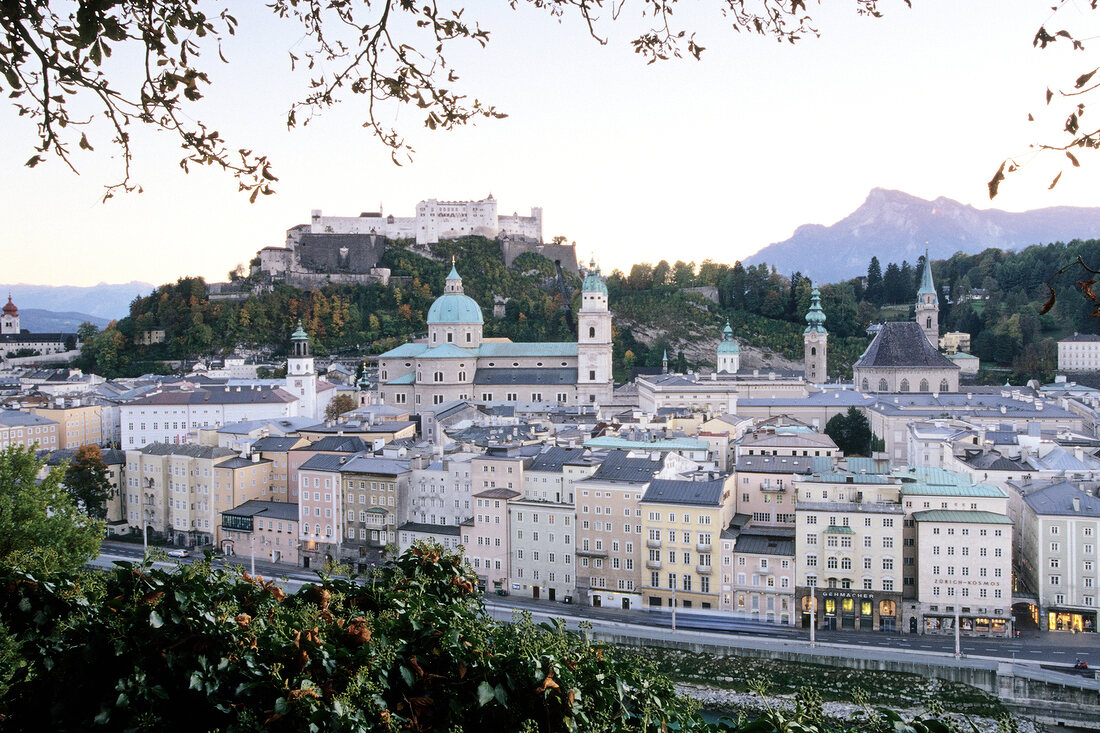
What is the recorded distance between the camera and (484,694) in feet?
19.5

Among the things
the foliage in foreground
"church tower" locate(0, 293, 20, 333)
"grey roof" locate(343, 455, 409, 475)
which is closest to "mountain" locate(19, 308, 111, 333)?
"church tower" locate(0, 293, 20, 333)

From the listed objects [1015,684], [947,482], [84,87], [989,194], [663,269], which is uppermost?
[663,269]

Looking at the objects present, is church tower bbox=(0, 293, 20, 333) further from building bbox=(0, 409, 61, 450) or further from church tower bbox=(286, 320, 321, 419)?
church tower bbox=(286, 320, 321, 419)

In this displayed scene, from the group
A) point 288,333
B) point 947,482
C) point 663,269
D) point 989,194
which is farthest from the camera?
point 663,269

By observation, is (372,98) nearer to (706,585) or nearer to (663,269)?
(706,585)

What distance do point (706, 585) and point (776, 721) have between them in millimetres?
23249

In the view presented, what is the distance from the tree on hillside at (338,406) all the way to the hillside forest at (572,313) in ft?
39.6

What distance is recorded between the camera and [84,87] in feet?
15.7

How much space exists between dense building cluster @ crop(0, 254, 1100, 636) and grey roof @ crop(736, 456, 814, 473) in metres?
0.13

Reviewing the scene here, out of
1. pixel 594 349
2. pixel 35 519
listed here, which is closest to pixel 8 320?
pixel 594 349

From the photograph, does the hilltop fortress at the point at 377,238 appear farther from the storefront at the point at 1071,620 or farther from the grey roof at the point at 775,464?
the storefront at the point at 1071,620

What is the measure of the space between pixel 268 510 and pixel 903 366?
37.3 m

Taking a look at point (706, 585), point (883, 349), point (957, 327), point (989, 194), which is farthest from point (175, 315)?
point (989, 194)

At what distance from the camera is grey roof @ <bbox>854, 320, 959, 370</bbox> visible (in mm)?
55188
